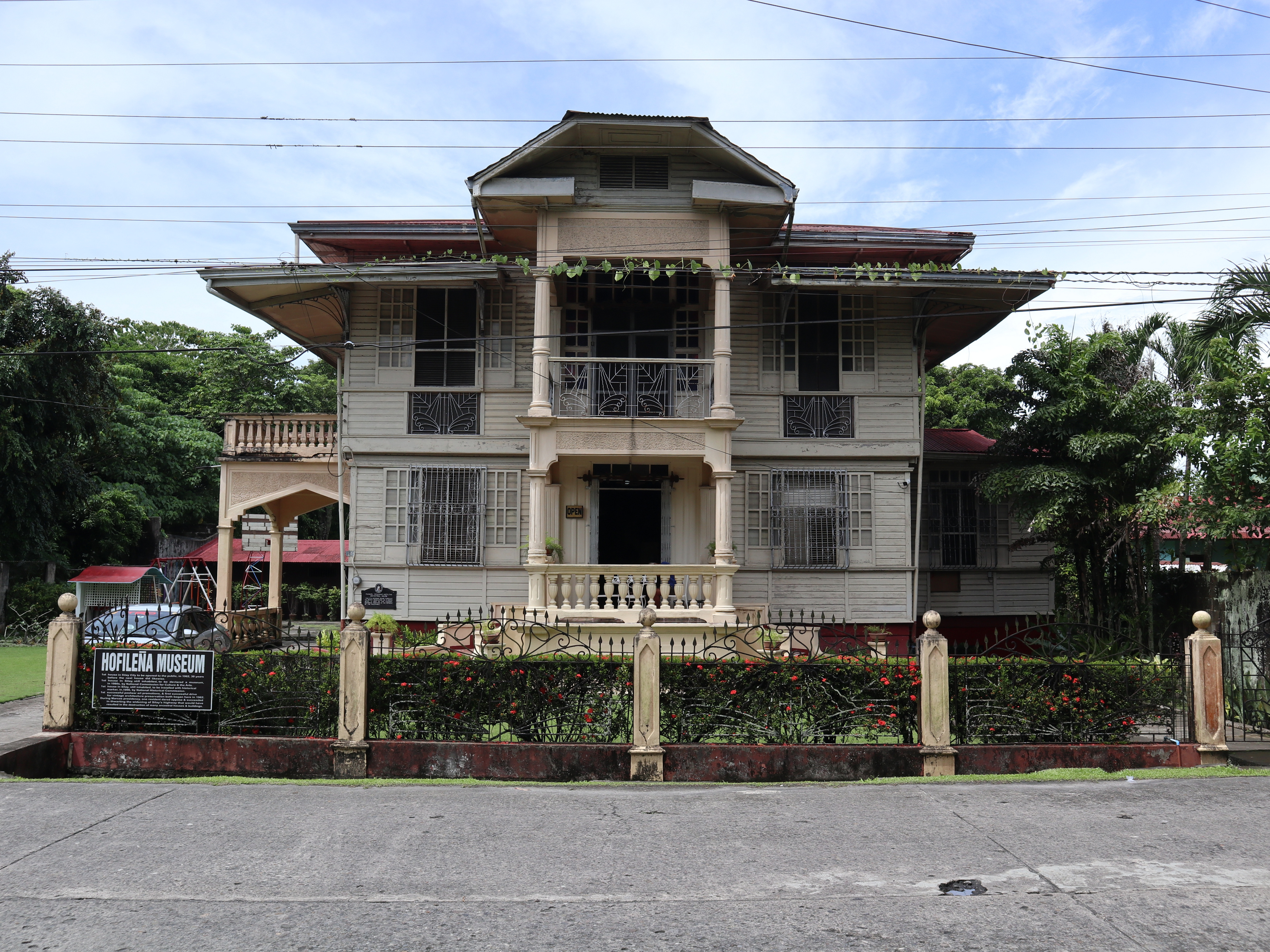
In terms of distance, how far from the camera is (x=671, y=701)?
9.41 metres

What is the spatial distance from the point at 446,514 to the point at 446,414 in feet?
5.90

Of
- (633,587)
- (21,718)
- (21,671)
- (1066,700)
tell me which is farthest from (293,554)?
(1066,700)

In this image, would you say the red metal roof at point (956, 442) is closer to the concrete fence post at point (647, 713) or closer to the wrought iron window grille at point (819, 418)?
the wrought iron window grille at point (819, 418)

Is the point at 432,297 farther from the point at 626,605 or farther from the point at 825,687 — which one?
the point at 825,687

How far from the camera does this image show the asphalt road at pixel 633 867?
5102mm

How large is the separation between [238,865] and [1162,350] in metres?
16.4

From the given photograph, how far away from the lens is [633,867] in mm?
6234

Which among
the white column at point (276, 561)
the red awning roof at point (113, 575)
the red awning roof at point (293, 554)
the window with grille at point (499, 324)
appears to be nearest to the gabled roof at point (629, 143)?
the window with grille at point (499, 324)

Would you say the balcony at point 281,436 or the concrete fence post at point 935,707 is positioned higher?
the balcony at point 281,436

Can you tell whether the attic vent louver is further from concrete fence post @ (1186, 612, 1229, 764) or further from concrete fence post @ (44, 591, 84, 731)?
concrete fence post @ (1186, 612, 1229, 764)

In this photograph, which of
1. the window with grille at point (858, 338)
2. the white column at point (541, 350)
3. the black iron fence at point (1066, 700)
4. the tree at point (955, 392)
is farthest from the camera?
the tree at point (955, 392)

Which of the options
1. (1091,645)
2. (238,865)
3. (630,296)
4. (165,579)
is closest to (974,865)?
(238,865)

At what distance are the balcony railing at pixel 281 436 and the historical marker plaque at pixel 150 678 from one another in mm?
9862

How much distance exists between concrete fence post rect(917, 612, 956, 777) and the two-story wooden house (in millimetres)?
6577
